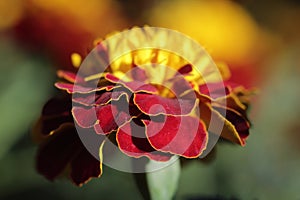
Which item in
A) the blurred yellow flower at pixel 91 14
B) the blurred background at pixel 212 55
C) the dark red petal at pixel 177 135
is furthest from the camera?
the blurred yellow flower at pixel 91 14

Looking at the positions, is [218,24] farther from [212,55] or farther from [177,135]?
[177,135]

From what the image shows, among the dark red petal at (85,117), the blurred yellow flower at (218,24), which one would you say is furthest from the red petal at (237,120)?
the blurred yellow flower at (218,24)

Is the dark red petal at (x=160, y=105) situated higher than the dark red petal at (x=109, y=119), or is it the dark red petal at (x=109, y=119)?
the dark red petal at (x=160, y=105)

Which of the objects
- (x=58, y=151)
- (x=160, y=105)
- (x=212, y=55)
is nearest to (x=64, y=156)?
(x=58, y=151)

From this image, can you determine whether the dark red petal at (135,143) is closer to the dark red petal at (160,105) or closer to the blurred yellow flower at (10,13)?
the dark red petal at (160,105)

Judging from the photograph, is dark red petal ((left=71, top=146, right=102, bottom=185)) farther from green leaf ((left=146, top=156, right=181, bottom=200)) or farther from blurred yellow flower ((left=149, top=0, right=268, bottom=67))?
blurred yellow flower ((left=149, top=0, right=268, bottom=67))

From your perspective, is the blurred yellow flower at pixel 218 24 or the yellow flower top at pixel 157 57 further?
the blurred yellow flower at pixel 218 24

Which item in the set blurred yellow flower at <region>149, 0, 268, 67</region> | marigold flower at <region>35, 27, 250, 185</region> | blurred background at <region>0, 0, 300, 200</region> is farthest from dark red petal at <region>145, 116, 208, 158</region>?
blurred yellow flower at <region>149, 0, 268, 67</region>
